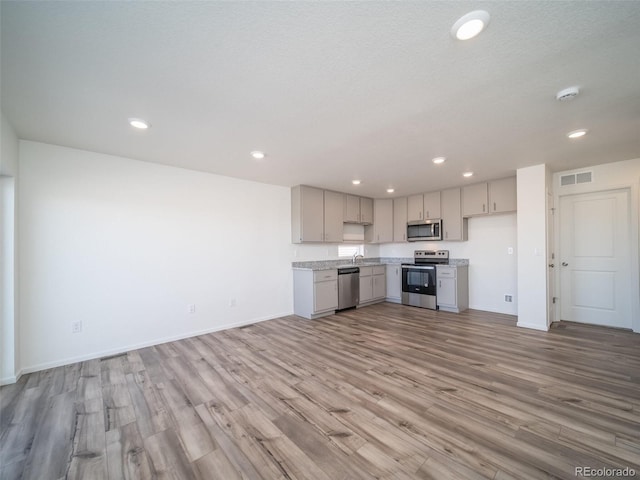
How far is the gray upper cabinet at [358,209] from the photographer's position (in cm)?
570

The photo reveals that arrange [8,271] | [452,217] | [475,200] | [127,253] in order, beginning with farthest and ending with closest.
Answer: [452,217] < [475,200] < [127,253] < [8,271]

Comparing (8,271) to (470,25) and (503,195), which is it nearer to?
(470,25)

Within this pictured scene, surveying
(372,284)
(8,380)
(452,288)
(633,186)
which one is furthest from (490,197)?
(8,380)

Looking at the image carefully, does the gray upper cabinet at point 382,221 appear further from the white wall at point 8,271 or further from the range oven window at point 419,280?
the white wall at point 8,271

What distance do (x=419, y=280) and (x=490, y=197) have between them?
6.85 ft

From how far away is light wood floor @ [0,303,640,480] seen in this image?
1.53m

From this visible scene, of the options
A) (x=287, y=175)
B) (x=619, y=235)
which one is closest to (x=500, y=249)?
(x=619, y=235)

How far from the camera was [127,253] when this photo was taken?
3.38 meters

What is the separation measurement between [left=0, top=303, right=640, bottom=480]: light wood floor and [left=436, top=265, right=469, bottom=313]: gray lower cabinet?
5.21 feet

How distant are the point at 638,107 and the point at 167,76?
3892mm

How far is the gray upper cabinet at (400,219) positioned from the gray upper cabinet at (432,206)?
49 centimetres

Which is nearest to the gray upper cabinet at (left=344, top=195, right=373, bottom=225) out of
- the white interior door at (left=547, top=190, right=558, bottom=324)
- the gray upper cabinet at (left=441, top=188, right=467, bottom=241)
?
the gray upper cabinet at (left=441, top=188, right=467, bottom=241)

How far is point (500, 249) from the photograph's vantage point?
4.92m

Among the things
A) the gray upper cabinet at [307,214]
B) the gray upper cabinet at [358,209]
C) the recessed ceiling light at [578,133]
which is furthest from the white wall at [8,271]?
the recessed ceiling light at [578,133]
